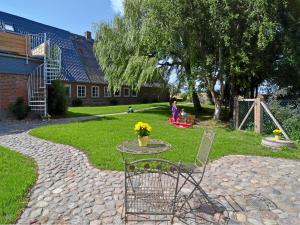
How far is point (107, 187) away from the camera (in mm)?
4914

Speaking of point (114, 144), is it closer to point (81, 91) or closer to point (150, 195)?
point (150, 195)

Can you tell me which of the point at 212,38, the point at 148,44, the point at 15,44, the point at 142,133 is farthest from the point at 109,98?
the point at 142,133

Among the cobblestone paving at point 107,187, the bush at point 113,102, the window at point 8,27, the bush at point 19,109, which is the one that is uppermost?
the window at point 8,27

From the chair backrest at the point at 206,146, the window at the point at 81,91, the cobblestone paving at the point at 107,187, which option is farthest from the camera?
the window at the point at 81,91

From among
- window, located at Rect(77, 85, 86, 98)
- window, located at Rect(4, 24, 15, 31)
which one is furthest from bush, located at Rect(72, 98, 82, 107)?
window, located at Rect(4, 24, 15, 31)

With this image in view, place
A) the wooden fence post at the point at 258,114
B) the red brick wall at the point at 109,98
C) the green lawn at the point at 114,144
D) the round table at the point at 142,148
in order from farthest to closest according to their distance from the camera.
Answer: the red brick wall at the point at 109,98, the wooden fence post at the point at 258,114, the green lawn at the point at 114,144, the round table at the point at 142,148

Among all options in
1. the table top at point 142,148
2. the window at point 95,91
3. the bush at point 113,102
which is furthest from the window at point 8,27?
the table top at point 142,148

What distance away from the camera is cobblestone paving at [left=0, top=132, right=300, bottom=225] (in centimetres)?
388

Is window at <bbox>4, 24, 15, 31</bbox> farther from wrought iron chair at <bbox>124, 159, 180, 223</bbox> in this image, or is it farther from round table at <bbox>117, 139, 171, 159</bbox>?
wrought iron chair at <bbox>124, 159, 180, 223</bbox>

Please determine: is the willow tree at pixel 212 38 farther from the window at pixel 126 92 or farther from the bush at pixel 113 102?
the window at pixel 126 92

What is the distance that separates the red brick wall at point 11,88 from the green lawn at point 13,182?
7364mm

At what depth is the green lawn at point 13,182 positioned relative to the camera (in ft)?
12.8

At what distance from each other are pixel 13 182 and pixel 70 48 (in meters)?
28.4

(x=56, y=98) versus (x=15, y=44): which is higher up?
(x=15, y=44)
